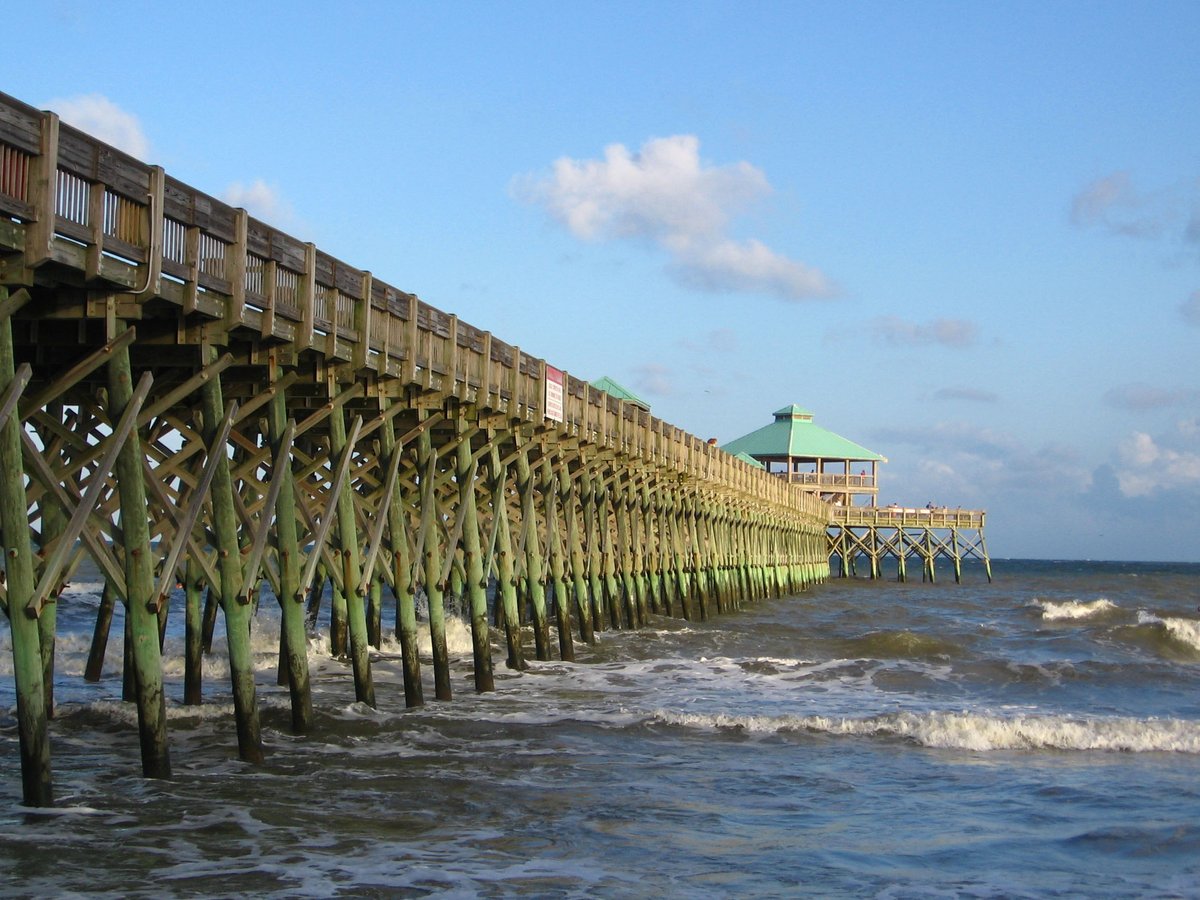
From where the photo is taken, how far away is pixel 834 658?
29.6m

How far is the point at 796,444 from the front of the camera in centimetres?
8800

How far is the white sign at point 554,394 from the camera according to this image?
2466 cm

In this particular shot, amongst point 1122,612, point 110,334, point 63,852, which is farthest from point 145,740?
point 1122,612

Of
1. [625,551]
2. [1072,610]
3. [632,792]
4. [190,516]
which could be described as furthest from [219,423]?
[1072,610]

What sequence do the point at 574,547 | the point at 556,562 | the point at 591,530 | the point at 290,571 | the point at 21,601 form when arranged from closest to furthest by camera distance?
the point at 21,601
the point at 290,571
the point at 556,562
the point at 574,547
the point at 591,530

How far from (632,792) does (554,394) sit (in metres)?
12.1

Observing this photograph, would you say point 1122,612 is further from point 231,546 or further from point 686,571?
point 231,546

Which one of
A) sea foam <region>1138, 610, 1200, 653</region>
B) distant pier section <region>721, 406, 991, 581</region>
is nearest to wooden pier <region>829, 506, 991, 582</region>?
distant pier section <region>721, 406, 991, 581</region>

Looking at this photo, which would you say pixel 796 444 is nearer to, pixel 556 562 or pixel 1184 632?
pixel 1184 632

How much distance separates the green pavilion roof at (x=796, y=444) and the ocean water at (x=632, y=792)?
2452 inches

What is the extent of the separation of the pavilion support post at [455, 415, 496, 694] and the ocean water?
0.44 m

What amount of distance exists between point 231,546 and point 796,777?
6.35 m

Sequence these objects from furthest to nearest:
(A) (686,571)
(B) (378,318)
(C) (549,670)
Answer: (A) (686,571) → (C) (549,670) → (B) (378,318)

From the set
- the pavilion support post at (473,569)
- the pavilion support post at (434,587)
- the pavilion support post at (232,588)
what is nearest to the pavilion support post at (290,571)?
the pavilion support post at (232,588)
